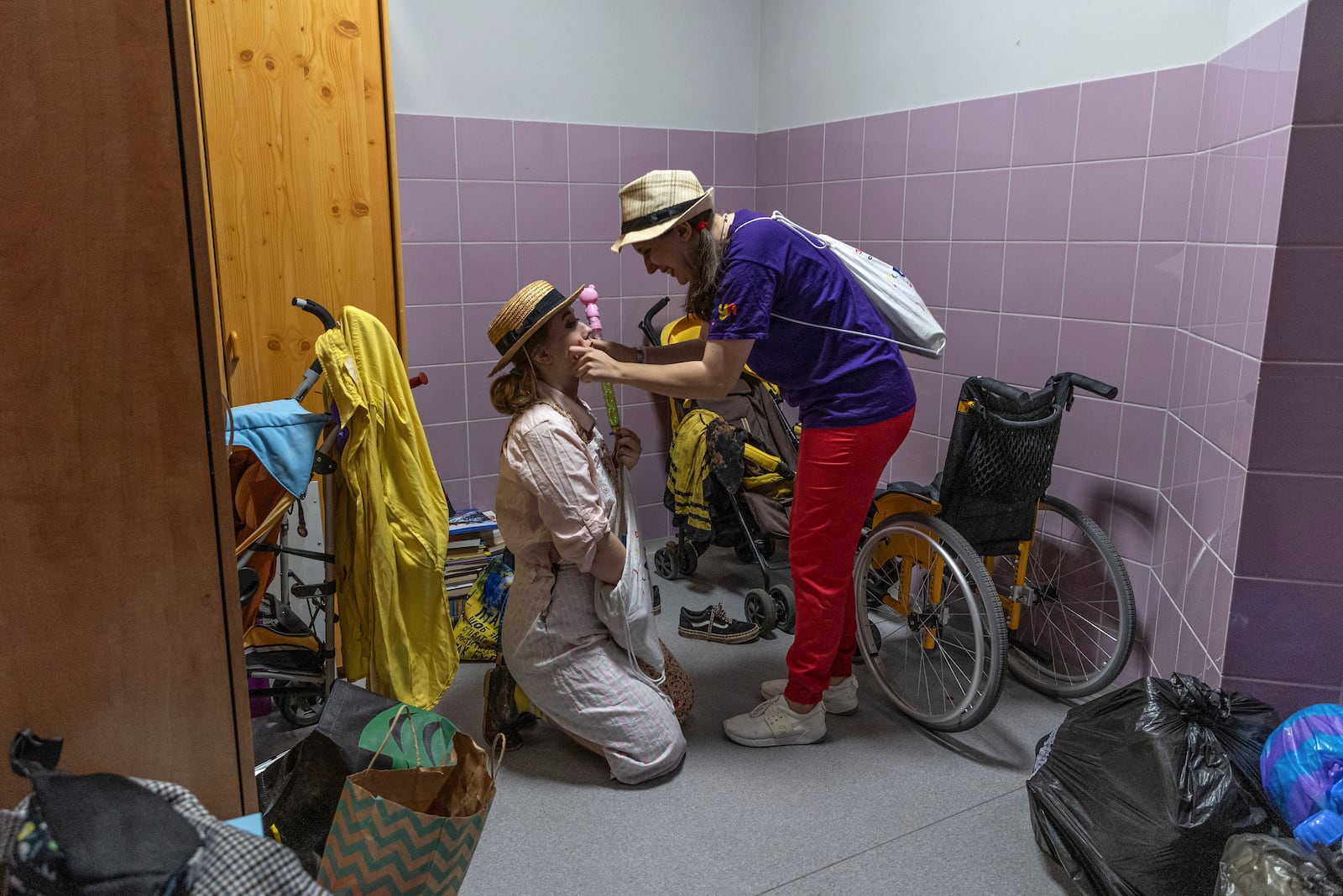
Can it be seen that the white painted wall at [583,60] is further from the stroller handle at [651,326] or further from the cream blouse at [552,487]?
the cream blouse at [552,487]

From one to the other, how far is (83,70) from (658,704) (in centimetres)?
179

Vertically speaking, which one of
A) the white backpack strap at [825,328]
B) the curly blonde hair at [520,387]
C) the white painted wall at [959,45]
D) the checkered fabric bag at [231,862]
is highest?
the white painted wall at [959,45]

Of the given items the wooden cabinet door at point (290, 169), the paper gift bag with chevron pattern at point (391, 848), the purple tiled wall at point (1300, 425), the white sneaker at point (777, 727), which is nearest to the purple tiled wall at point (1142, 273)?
the purple tiled wall at point (1300, 425)

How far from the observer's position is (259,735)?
2.44 meters

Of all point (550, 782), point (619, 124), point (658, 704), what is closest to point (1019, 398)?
point (658, 704)

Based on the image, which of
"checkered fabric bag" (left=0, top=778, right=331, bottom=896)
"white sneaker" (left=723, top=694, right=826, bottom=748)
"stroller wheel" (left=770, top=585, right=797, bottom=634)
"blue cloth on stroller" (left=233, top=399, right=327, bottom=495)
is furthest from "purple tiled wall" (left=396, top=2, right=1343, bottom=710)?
"checkered fabric bag" (left=0, top=778, right=331, bottom=896)

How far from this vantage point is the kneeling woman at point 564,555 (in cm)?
214

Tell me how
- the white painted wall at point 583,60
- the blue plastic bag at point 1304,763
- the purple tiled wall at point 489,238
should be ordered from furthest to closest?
the purple tiled wall at point 489,238
the white painted wall at point 583,60
the blue plastic bag at point 1304,763

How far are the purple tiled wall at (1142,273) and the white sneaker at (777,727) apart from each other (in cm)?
91

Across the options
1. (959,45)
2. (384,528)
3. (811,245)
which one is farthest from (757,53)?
(384,528)

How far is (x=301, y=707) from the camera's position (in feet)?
8.14

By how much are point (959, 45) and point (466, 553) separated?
7.70 feet

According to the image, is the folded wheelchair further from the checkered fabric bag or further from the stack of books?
the checkered fabric bag

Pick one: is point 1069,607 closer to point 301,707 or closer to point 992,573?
point 992,573
